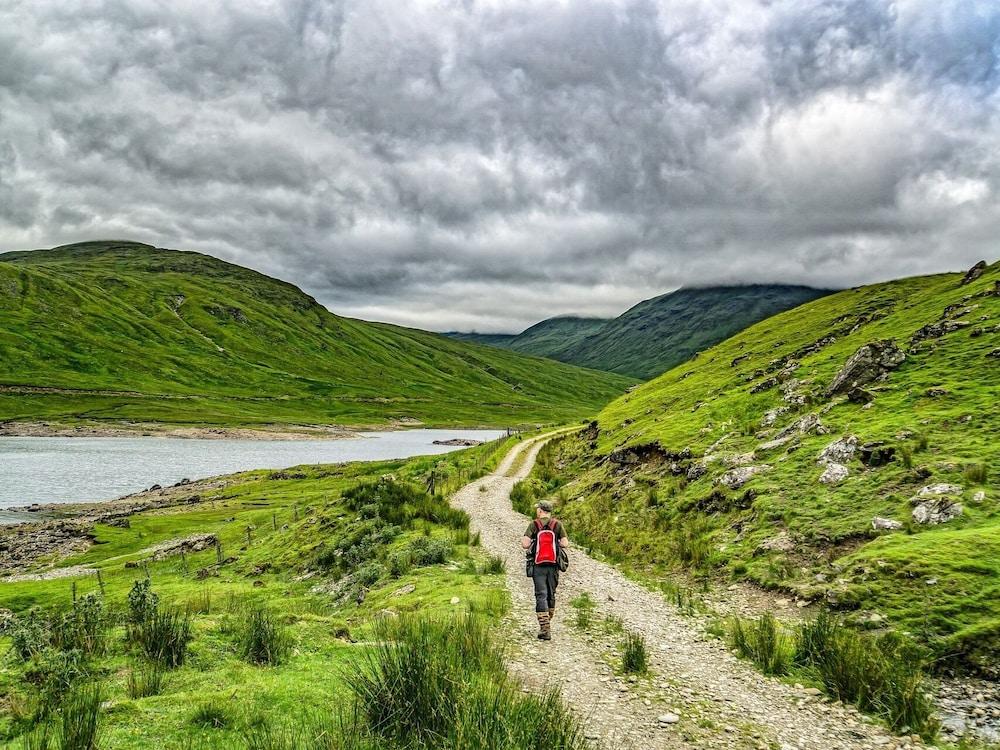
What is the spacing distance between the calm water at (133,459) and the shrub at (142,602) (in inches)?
2050

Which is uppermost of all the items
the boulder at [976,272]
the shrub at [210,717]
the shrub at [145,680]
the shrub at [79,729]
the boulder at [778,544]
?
the boulder at [976,272]

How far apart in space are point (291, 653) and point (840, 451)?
815 inches

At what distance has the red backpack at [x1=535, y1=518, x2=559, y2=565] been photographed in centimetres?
1401

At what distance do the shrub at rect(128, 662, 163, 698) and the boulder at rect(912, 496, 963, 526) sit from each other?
19.5m

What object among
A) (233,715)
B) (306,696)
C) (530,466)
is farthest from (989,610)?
(530,466)

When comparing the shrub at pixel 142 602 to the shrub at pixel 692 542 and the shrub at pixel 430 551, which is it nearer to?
the shrub at pixel 430 551

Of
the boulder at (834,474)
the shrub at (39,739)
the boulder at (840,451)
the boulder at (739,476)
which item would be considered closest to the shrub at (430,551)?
the boulder at (739,476)

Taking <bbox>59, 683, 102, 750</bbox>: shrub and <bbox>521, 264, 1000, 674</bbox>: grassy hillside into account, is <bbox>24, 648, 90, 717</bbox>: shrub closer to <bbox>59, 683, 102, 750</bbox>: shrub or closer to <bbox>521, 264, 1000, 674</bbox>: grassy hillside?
<bbox>59, 683, 102, 750</bbox>: shrub

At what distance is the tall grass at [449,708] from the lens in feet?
21.1

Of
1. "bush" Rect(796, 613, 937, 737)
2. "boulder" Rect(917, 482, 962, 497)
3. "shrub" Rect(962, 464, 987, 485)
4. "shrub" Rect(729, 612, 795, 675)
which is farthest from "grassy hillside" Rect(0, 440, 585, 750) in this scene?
"shrub" Rect(962, 464, 987, 485)

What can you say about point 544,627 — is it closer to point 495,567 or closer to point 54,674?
point 495,567

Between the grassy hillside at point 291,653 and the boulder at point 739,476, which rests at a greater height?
the boulder at point 739,476

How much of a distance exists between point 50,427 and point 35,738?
157m

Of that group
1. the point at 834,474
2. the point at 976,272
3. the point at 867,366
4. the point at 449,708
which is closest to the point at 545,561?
the point at 449,708
